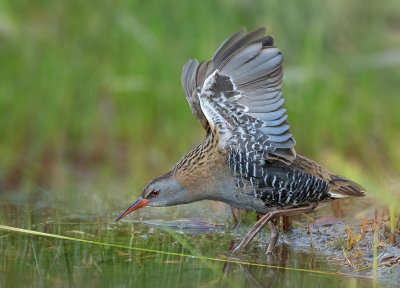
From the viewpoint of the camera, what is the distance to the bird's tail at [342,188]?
476cm

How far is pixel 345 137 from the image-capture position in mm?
7316

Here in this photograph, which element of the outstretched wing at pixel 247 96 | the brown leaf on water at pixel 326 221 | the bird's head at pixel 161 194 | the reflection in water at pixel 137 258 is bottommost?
the reflection in water at pixel 137 258

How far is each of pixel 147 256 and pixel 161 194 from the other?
69cm

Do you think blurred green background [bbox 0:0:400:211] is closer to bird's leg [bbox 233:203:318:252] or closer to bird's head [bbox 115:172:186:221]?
bird's head [bbox 115:172:186:221]

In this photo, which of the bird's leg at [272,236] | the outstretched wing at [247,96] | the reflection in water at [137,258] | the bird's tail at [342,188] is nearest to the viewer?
the reflection in water at [137,258]

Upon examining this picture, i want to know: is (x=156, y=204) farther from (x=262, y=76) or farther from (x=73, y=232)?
(x=262, y=76)

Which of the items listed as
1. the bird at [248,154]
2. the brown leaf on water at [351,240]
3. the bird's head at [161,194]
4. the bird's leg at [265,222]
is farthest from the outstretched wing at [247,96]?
the brown leaf on water at [351,240]

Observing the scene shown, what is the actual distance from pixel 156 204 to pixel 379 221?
1421 millimetres

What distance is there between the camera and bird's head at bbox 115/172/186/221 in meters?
4.82

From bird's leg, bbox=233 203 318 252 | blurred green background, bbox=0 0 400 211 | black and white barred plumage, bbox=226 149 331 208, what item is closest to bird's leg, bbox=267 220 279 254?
bird's leg, bbox=233 203 318 252

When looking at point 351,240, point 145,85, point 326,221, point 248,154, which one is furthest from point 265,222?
point 145,85

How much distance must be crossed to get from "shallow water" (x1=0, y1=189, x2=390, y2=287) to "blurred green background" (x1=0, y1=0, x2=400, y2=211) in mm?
1481

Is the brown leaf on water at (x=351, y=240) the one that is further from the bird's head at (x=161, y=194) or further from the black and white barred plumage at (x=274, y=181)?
the bird's head at (x=161, y=194)

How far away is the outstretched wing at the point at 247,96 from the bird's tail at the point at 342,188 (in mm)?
418
